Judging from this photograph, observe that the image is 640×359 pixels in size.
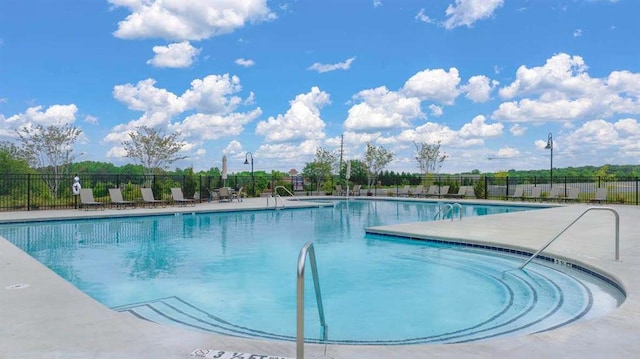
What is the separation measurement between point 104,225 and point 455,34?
588 inches

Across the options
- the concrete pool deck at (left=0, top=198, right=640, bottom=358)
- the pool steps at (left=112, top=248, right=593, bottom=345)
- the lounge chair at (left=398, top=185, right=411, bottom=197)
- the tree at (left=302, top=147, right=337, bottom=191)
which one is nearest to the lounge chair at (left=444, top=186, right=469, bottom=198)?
the lounge chair at (left=398, top=185, right=411, bottom=197)

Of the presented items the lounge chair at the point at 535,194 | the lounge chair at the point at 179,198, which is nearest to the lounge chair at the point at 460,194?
the lounge chair at the point at 535,194

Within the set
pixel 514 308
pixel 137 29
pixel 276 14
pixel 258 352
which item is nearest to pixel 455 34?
pixel 276 14

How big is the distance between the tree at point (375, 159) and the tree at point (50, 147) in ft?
54.4

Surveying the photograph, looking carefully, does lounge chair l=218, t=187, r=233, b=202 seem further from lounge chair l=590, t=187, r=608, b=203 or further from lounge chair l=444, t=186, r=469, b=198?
lounge chair l=590, t=187, r=608, b=203

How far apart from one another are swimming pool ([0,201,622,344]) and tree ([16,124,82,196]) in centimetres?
1295

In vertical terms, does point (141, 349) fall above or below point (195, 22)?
below

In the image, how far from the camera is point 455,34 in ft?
62.3

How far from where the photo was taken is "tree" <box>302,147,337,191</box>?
28683 millimetres

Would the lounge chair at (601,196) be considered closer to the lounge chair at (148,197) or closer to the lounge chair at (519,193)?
the lounge chair at (519,193)

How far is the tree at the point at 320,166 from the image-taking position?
28.7 meters

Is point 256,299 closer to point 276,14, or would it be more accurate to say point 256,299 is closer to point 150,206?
point 150,206

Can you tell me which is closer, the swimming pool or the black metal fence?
the swimming pool

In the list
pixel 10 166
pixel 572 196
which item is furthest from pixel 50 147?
pixel 572 196
